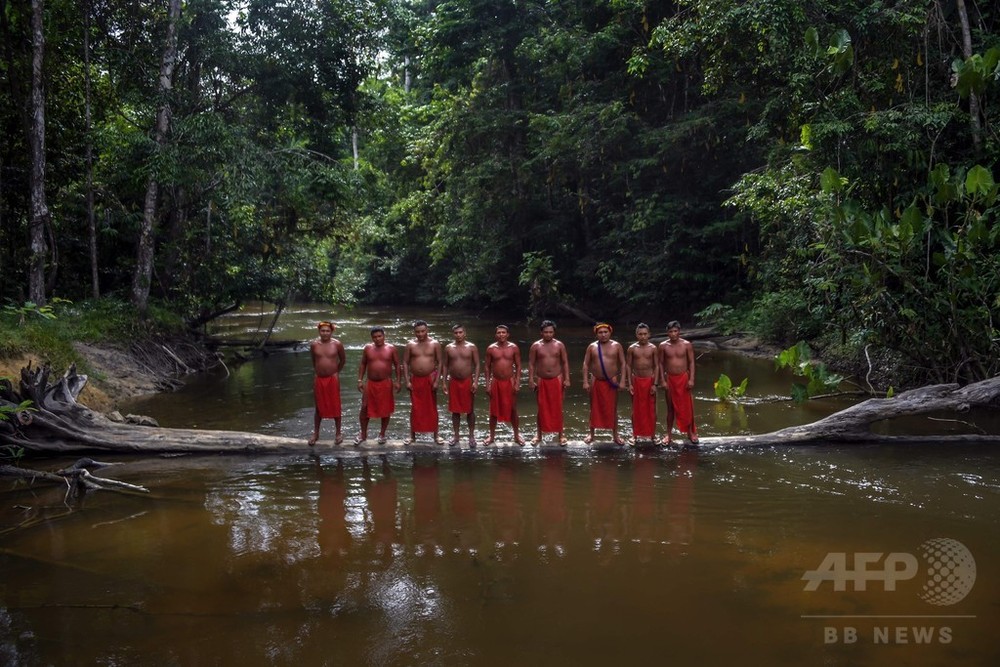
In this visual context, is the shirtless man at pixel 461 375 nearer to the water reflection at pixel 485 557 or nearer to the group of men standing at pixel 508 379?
the group of men standing at pixel 508 379

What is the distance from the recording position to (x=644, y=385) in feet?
29.6

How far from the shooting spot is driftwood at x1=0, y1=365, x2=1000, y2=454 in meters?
8.55

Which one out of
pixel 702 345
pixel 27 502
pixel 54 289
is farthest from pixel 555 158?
pixel 27 502

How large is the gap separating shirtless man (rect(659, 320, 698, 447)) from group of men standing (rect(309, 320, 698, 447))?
1 cm

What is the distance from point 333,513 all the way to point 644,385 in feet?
12.6

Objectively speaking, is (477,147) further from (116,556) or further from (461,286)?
(116,556)

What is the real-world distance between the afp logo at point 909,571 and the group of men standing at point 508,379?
347cm

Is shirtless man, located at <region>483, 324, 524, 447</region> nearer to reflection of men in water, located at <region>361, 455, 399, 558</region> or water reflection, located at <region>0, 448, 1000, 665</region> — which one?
water reflection, located at <region>0, 448, 1000, 665</region>

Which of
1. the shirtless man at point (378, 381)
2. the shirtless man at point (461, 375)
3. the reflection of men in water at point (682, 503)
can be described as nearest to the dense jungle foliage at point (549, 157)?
the reflection of men in water at point (682, 503)

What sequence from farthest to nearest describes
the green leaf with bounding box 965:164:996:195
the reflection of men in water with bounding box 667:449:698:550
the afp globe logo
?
the green leaf with bounding box 965:164:996:195, the reflection of men in water with bounding box 667:449:698:550, the afp globe logo

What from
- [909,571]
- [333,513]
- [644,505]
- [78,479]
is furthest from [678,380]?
[78,479]

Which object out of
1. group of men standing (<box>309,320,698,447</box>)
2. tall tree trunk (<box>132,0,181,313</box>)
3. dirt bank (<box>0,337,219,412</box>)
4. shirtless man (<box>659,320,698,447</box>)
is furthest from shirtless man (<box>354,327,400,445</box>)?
tall tree trunk (<box>132,0,181,313</box>)

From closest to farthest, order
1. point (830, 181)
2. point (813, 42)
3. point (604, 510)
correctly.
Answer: point (604, 510)
point (830, 181)
point (813, 42)

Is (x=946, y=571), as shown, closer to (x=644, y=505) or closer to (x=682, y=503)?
(x=682, y=503)
